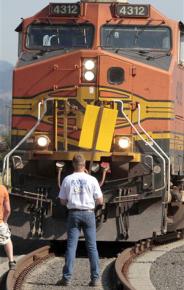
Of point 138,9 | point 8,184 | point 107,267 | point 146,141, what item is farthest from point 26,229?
point 138,9

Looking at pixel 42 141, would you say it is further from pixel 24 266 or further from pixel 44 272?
pixel 44 272

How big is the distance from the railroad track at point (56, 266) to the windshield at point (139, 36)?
353 centimetres

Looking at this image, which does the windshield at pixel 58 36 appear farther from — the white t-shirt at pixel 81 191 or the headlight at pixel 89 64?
the white t-shirt at pixel 81 191

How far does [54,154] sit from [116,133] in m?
1.16

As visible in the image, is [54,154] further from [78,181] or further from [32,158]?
[78,181]

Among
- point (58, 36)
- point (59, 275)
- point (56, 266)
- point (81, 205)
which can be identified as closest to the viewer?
point (81, 205)

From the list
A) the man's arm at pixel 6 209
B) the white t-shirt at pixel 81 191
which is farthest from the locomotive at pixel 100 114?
the white t-shirt at pixel 81 191

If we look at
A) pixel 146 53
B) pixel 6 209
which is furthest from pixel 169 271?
pixel 146 53

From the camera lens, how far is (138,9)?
11820 millimetres

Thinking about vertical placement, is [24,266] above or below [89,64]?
below

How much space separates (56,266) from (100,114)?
260 cm

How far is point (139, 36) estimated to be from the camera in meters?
11.9

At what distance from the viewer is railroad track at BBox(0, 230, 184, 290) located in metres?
8.06

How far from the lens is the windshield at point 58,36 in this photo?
11734 millimetres
